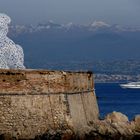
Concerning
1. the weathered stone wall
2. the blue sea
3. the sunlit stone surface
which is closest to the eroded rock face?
the weathered stone wall

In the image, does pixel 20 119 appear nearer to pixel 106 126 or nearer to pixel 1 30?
pixel 106 126

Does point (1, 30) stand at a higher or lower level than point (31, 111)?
higher

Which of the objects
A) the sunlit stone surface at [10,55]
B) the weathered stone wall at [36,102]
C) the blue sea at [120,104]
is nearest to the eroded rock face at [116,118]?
the weathered stone wall at [36,102]

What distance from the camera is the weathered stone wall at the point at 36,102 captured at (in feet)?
103

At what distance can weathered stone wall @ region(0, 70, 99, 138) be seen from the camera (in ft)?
103

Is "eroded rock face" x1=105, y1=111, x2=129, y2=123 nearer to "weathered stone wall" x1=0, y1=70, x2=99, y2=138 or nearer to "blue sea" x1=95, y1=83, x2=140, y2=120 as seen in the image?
"weathered stone wall" x1=0, y1=70, x2=99, y2=138

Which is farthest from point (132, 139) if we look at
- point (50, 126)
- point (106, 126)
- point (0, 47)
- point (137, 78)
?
point (137, 78)

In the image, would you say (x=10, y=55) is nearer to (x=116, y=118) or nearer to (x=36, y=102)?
(x=116, y=118)

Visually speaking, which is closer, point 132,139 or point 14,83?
point 14,83

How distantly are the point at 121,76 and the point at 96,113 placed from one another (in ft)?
497

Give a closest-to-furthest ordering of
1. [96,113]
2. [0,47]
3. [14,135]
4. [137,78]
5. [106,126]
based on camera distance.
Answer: [14,135] → [106,126] → [96,113] → [0,47] → [137,78]

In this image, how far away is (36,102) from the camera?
32.2 metres

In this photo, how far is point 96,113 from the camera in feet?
123

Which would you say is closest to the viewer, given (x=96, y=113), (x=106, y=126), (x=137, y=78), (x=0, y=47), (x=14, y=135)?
(x=14, y=135)
